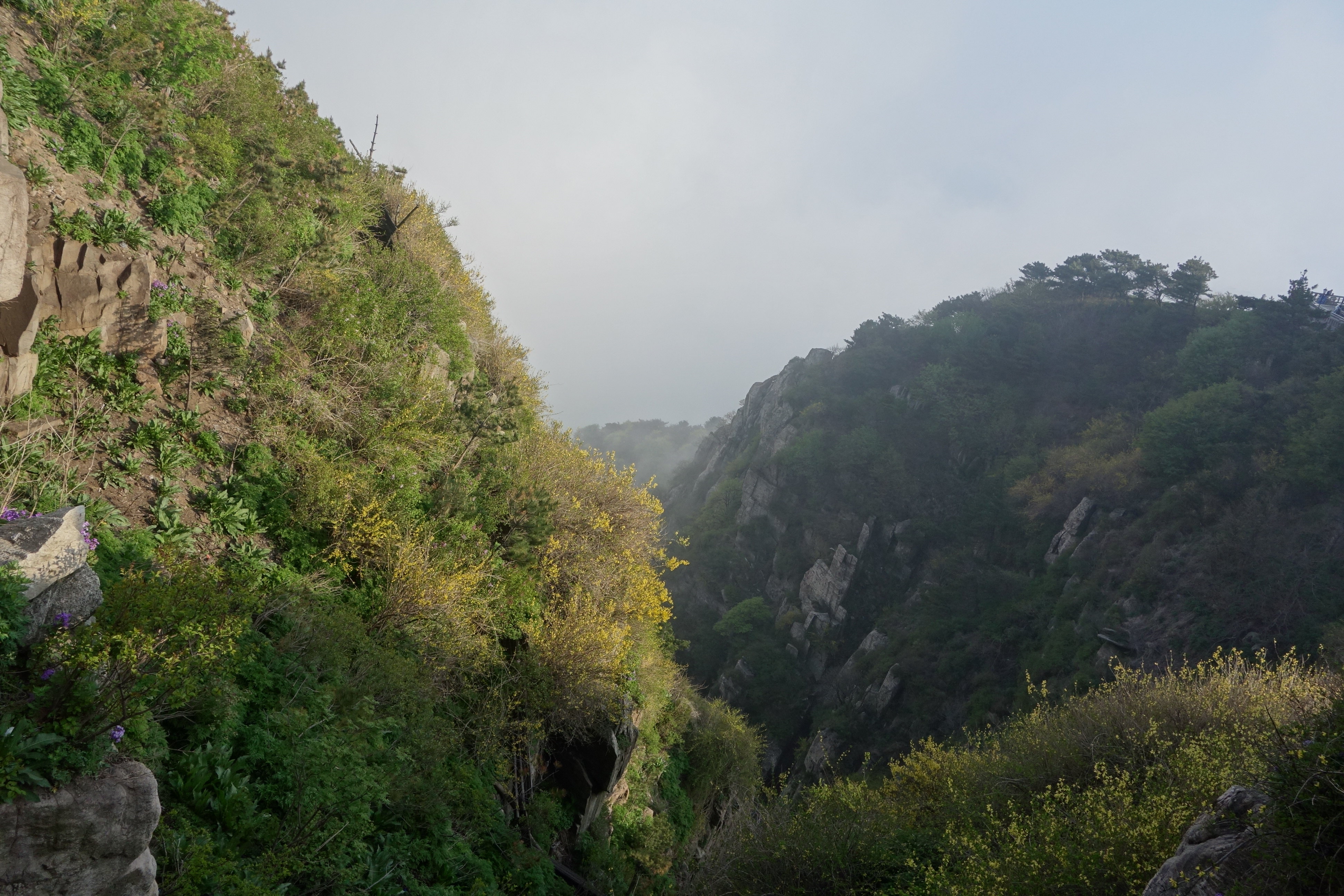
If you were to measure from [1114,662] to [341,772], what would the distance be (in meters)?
38.0

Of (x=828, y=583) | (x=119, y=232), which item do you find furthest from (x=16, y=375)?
(x=828, y=583)

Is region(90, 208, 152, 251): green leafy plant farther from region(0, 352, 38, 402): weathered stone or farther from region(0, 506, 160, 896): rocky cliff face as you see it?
region(0, 506, 160, 896): rocky cliff face

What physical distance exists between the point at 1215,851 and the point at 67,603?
10097mm

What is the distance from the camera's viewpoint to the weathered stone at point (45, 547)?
154 inches

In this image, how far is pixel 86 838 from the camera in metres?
3.30

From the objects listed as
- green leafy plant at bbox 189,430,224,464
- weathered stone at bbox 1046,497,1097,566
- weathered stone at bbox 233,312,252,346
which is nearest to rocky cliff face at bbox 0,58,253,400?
weathered stone at bbox 233,312,252,346

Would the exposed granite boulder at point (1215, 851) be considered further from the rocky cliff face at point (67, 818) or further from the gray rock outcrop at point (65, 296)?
the gray rock outcrop at point (65, 296)

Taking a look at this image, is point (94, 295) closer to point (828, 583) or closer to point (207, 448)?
point (207, 448)

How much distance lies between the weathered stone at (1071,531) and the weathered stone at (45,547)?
51.5 meters

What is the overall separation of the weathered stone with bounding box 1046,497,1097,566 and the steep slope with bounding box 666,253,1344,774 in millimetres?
191

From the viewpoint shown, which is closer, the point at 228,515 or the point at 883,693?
the point at 228,515

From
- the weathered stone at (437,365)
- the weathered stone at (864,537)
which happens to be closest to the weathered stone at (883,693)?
the weathered stone at (864,537)

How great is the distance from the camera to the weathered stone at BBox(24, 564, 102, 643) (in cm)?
387

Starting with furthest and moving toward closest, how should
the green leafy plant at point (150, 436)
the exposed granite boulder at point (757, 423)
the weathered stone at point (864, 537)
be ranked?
the exposed granite boulder at point (757, 423), the weathered stone at point (864, 537), the green leafy plant at point (150, 436)
